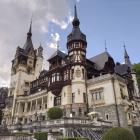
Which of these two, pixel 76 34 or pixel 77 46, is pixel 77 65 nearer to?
pixel 77 46

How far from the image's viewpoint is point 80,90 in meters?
43.2

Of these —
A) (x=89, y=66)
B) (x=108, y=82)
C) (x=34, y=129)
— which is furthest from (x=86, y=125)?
(x=89, y=66)

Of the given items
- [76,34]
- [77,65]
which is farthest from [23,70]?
[77,65]

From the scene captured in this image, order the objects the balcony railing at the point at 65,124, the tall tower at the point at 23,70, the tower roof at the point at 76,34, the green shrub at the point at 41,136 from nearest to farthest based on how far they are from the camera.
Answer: the green shrub at the point at 41,136, the balcony railing at the point at 65,124, the tower roof at the point at 76,34, the tall tower at the point at 23,70

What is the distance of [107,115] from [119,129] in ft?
69.8

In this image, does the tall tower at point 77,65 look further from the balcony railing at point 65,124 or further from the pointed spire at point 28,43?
the pointed spire at point 28,43

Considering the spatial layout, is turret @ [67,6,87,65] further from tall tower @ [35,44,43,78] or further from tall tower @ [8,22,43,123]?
tall tower @ [35,44,43,78]

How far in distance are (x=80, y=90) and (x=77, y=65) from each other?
241 inches

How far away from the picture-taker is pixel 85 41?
49.2 meters

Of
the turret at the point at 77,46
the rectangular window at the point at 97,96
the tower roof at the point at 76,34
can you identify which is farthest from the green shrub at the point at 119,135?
the tower roof at the point at 76,34

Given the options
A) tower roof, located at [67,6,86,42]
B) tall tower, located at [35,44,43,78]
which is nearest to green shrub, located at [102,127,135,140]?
tower roof, located at [67,6,86,42]

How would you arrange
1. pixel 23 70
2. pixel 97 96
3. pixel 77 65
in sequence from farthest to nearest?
pixel 23 70 → pixel 77 65 → pixel 97 96

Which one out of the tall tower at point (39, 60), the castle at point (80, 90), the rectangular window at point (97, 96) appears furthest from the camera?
the tall tower at point (39, 60)

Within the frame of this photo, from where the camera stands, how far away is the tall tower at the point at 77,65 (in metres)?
42.2
